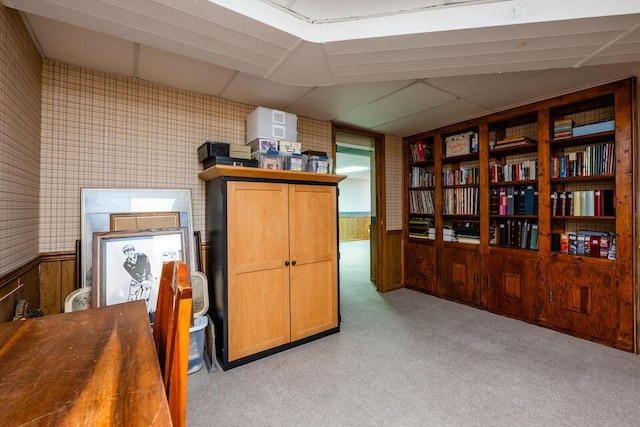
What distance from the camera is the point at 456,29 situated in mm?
1558

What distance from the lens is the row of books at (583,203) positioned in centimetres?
263

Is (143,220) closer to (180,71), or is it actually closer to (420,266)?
(180,71)

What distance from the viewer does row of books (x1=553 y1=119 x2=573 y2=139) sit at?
2842 mm

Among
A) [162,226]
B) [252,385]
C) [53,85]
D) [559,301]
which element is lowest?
[252,385]

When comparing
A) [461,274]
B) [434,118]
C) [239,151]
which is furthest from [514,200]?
[239,151]

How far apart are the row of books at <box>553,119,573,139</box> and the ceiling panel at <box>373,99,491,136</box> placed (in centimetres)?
68

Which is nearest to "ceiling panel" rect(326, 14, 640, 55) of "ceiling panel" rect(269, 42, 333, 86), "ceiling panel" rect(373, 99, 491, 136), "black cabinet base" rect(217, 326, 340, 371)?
"ceiling panel" rect(269, 42, 333, 86)

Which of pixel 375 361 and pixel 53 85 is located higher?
pixel 53 85

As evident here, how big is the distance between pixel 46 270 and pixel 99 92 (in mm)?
1413

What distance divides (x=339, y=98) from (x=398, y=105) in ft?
2.33

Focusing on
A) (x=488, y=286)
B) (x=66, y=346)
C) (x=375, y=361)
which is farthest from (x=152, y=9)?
(x=488, y=286)

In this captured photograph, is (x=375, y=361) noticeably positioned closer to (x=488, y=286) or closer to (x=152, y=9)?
(x=488, y=286)

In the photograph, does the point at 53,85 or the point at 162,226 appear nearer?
the point at 53,85

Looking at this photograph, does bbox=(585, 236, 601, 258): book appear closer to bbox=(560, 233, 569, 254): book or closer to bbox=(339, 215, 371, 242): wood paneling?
bbox=(560, 233, 569, 254): book
